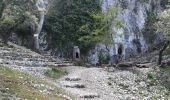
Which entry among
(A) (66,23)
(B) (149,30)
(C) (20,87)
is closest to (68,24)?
(A) (66,23)

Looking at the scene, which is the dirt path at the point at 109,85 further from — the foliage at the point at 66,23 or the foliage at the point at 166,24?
the foliage at the point at 66,23

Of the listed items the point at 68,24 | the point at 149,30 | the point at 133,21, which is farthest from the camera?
the point at 149,30

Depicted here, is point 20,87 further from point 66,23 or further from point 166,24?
point 66,23

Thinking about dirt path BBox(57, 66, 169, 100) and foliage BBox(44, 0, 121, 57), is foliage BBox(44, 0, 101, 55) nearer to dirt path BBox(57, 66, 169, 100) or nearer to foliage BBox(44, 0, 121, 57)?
foliage BBox(44, 0, 121, 57)

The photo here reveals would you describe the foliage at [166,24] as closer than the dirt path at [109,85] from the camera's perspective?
No

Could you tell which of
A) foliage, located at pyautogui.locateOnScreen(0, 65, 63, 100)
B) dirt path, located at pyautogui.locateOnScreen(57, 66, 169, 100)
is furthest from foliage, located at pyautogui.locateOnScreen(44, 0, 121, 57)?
foliage, located at pyautogui.locateOnScreen(0, 65, 63, 100)

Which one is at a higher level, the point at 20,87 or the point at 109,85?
the point at 20,87

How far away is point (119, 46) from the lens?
8656cm

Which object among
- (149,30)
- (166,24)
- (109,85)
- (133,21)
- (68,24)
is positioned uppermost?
(166,24)

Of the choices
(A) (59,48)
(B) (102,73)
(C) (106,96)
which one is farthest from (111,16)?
(C) (106,96)

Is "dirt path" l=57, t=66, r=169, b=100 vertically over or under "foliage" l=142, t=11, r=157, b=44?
under

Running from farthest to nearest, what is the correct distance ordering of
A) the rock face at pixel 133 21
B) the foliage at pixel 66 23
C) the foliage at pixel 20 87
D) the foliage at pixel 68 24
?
1. the rock face at pixel 133 21
2. the foliage at pixel 66 23
3. the foliage at pixel 68 24
4. the foliage at pixel 20 87

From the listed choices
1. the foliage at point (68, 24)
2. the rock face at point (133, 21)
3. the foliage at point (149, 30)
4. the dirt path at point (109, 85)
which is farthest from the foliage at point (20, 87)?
the foliage at point (149, 30)

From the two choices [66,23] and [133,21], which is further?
[133,21]
